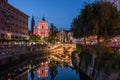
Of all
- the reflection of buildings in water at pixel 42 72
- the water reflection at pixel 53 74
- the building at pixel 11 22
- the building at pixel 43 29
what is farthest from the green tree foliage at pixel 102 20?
the building at pixel 43 29

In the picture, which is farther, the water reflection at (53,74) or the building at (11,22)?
the building at (11,22)

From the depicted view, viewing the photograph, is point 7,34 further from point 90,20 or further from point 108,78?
point 108,78

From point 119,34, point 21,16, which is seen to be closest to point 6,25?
point 21,16

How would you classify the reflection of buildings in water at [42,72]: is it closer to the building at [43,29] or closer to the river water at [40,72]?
the river water at [40,72]

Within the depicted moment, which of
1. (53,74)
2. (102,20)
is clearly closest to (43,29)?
(53,74)

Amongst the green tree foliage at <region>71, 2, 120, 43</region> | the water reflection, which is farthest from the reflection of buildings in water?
the green tree foliage at <region>71, 2, 120, 43</region>

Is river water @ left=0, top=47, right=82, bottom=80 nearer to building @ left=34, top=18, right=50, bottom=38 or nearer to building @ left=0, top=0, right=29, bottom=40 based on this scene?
building @ left=0, top=0, right=29, bottom=40

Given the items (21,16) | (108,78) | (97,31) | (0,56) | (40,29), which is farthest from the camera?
(40,29)

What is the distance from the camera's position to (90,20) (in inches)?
Result: 1148

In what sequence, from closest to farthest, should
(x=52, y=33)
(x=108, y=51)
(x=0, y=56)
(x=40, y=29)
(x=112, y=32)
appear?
(x=108, y=51)
(x=112, y=32)
(x=0, y=56)
(x=52, y=33)
(x=40, y=29)

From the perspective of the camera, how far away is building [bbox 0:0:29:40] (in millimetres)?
85137

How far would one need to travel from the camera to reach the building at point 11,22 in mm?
85137

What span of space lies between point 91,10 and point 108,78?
1208 centimetres

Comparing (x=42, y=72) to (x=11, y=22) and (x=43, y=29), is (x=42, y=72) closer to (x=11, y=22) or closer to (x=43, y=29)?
(x=11, y=22)
